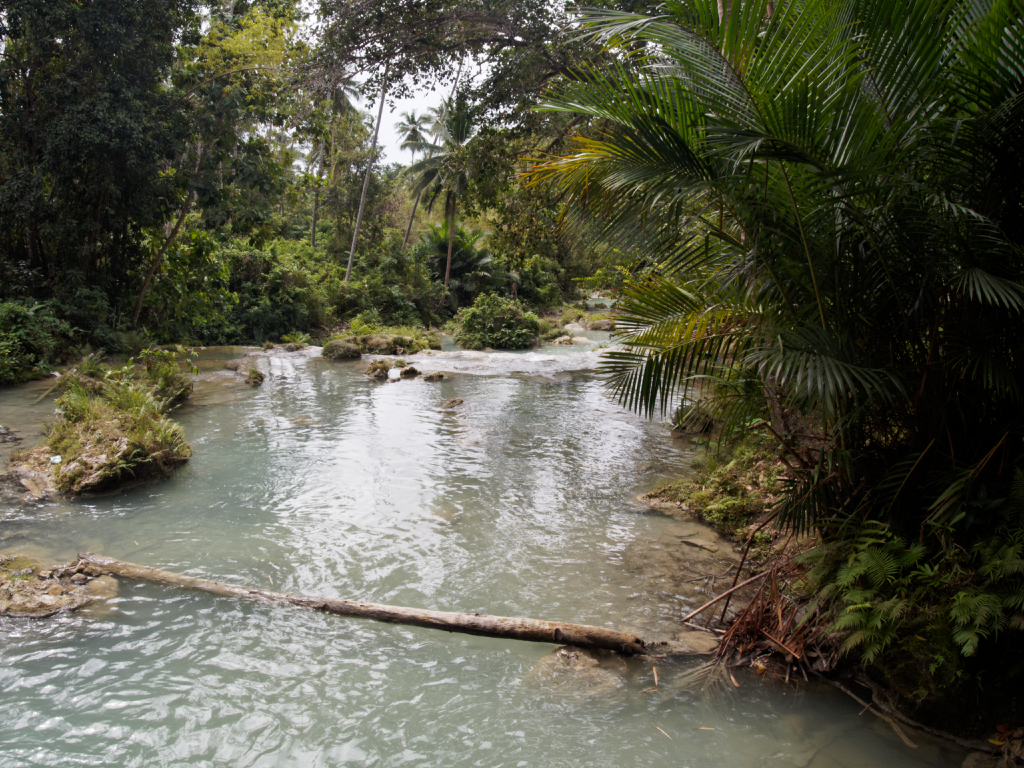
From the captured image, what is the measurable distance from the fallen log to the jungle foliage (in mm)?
1315

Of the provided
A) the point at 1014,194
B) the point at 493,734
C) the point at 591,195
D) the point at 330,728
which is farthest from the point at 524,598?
the point at 1014,194

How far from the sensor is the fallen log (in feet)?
13.7

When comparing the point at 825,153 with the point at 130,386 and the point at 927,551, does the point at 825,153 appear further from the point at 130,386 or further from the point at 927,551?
the point at 130,386

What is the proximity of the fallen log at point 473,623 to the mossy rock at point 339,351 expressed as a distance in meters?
15.0

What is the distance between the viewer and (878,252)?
3545mm

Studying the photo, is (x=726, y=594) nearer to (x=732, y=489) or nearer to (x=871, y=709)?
(x=871, y=709)

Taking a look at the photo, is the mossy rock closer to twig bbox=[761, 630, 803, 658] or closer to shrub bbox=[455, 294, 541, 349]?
shrub bbox=[455, 294, 541, 349]

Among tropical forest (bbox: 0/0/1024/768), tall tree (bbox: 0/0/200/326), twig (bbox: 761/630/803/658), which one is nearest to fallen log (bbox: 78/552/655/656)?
tropical forest (bbox: 0/0/1024/768)

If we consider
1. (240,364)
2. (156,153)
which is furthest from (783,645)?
(240,364)

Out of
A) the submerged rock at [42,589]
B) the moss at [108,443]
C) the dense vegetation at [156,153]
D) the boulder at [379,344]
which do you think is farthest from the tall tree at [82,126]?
the submerged rock at [42,589]

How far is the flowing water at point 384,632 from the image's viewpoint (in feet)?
11.2

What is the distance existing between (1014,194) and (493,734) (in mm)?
4144

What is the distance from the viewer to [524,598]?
504 centimetres

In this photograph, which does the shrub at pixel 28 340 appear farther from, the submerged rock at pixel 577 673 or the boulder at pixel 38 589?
the submerged rock at pixel 577 673
